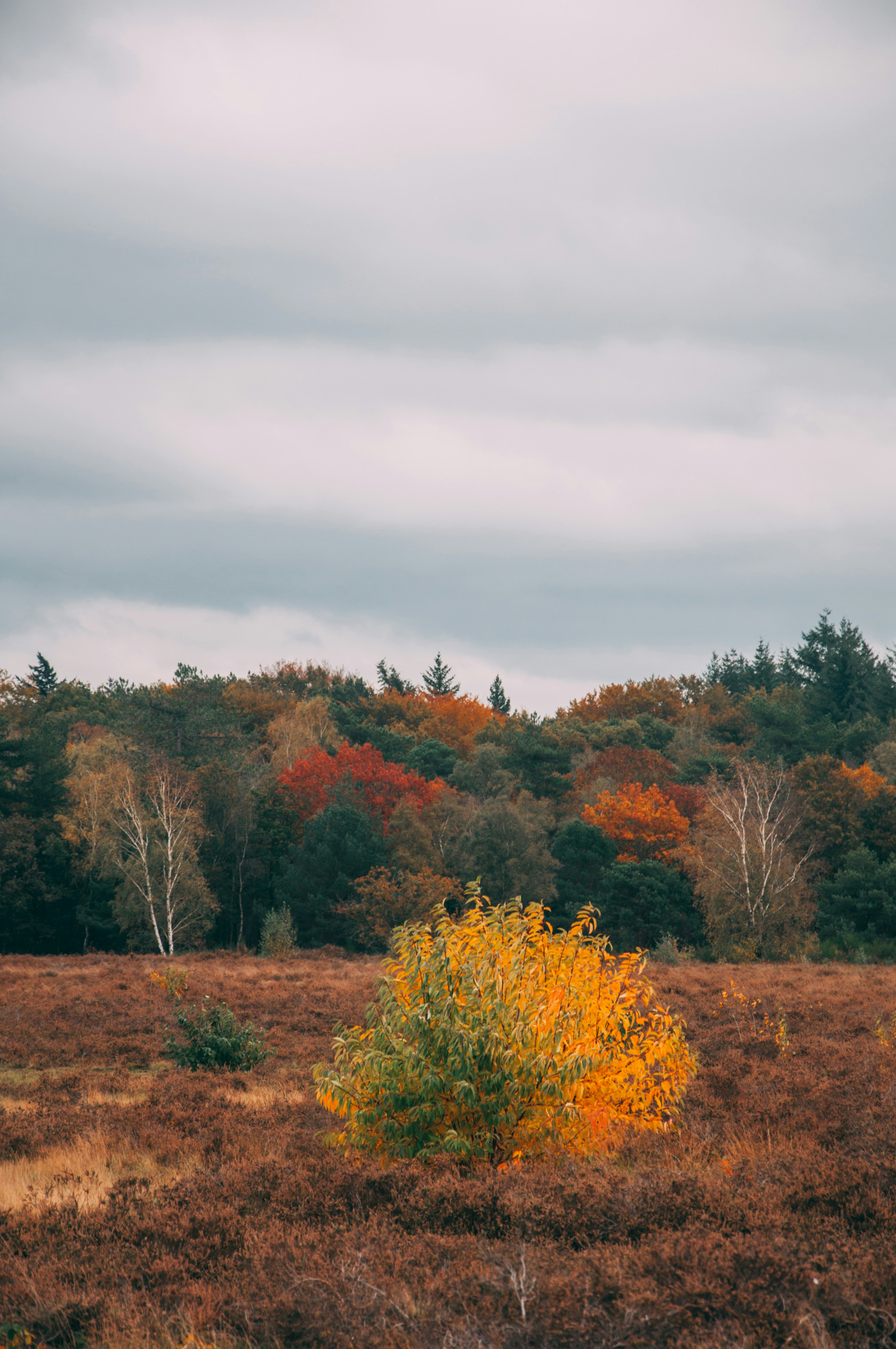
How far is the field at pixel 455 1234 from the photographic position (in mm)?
4469

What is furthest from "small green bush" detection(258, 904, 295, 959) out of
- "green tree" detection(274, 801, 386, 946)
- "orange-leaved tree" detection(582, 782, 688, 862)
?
"orange-leaved tree" detection(582, 782, 688, 862)

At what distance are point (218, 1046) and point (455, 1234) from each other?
412 inches

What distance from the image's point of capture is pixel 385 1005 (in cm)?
786

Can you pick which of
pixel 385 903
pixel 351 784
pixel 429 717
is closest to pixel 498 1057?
pixel 385 903

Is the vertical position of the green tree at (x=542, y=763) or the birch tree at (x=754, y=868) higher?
the green tree at (x=542, y=763)

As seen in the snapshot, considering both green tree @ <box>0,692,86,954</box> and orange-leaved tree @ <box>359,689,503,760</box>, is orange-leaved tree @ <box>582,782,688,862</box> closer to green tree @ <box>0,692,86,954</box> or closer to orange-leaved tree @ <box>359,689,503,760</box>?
orange-leaved tree @ <box>359,689,503,760</box>

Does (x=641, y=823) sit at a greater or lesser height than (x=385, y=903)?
greater

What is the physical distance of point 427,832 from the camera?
168 ft

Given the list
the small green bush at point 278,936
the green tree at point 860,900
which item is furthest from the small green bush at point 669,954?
the small green bush at point 278,936

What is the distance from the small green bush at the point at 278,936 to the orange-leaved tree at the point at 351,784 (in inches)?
486

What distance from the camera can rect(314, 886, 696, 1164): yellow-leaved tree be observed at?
7.08 metres

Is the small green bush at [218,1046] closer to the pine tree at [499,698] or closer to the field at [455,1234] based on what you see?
the field at [455,1234]

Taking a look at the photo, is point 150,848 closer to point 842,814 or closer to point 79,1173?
point 842,814

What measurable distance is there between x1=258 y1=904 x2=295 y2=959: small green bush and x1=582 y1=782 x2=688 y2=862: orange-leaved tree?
20666mm
